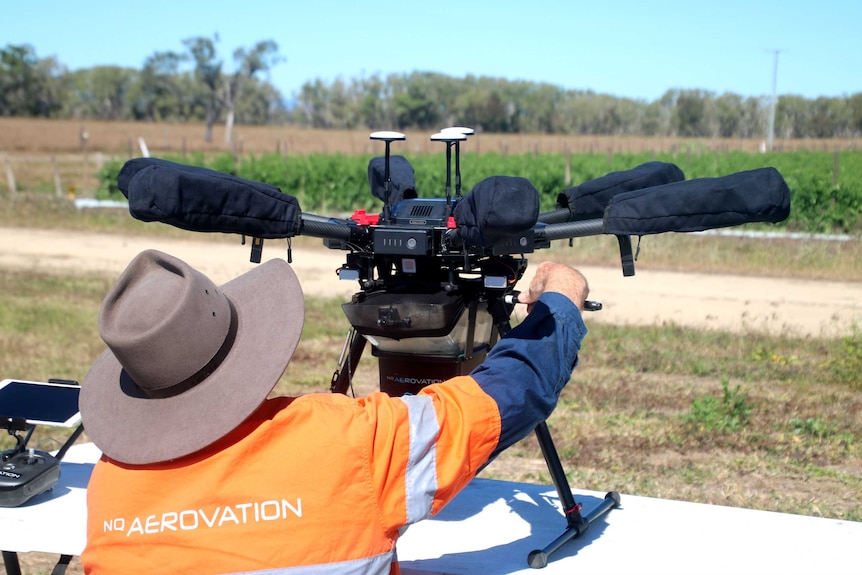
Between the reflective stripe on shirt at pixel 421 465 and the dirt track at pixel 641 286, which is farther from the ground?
the reflective stripe on shirt at pixel 421 465

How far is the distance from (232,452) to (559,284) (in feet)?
2.82

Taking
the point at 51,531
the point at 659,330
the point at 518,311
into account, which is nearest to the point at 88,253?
the point at 518,311

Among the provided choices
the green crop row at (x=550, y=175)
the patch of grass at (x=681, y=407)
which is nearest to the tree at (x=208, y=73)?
the green crop row at (x=550, y=175)

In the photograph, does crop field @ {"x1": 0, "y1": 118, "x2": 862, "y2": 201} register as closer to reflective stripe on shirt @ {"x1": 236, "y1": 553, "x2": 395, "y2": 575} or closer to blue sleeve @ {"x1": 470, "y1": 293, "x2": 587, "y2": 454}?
blue sleeve @ {"x1": 470, "y1": 293, "x2": 587, "y2": 454}

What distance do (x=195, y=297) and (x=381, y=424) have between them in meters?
0.42

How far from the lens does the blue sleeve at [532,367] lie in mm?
1869

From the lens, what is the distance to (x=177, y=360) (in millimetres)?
1602

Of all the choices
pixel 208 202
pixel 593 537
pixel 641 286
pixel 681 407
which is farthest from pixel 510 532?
pixel 641 286

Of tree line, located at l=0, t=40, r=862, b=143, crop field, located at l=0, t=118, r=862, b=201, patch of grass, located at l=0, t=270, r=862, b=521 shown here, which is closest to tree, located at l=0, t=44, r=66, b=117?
tree line, located at l=0, t=40, r=862, b=143

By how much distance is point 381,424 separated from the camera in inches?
67.7

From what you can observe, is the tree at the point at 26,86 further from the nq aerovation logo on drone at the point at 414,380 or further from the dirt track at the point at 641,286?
the nq aerovation logo on drone at the point at 414,380

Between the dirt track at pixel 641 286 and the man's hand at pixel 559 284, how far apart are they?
22.1 ft

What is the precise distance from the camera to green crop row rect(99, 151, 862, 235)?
1608 cm

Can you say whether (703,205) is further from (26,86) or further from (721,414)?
(26,86)
